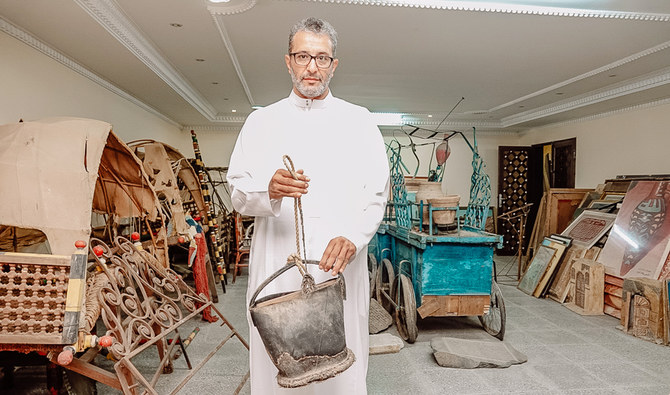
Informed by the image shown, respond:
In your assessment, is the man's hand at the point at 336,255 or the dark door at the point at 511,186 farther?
the dark door at the point at 511,186

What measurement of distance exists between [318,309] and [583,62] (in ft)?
16.3

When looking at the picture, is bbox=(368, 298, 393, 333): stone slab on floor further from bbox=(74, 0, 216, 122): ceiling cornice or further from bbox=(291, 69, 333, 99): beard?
bbox=(74, 0, 216, 122): ceiling cornice

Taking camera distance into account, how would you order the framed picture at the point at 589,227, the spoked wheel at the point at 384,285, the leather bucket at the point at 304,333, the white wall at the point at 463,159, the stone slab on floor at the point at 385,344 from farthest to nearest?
the white wall at the point at 463,159 < the framed picture at the point at 589,227 < the spoked wheel at the point at 384,285 < the stone slab on floor at the point at 385,344 < the leather bucket at the point at 304,333

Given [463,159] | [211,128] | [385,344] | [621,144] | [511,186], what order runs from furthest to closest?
[463,159], [211,128], [511,186], [621,144], [385,344]

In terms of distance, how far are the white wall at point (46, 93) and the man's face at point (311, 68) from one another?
3.15 meters

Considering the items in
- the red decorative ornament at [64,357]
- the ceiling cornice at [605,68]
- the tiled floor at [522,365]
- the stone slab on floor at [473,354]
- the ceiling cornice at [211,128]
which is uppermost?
the ceiling cornice at [605,68]

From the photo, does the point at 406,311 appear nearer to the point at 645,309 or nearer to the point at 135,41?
the point at 645,309

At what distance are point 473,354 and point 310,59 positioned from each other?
287cm

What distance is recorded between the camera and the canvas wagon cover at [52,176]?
2.12m

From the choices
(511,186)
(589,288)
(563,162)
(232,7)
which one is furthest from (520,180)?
(232,7)

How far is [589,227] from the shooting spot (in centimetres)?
556

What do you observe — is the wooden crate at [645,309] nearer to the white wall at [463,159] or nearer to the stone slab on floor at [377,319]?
the stone slab on floor at [377,319]

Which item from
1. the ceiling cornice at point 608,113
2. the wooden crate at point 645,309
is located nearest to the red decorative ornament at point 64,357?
the wooden crate at point 645,309

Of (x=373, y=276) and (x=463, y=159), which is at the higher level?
(x=463, y=159)
